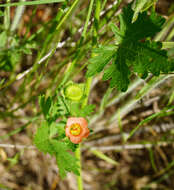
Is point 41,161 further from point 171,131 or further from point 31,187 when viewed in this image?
point 171,131

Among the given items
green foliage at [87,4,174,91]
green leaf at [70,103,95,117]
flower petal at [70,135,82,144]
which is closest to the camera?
green foliage at [87,4,174,91]

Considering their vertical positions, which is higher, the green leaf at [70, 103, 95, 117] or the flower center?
the green leaf at [70, 103, 95, 117]

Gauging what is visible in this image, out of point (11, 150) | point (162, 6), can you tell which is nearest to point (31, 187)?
point (11, 150)

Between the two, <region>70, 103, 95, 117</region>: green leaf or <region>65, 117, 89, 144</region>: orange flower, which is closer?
<region>65, 117, 89, 144</region>: orange flower

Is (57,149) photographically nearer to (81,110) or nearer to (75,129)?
(75,129)

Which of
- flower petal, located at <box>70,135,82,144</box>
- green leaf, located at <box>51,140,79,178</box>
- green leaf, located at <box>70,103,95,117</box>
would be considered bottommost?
green leaf, located at <box>51,140,79,178</box>

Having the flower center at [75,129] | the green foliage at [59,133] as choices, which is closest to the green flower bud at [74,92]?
the green foliage at [59,133]

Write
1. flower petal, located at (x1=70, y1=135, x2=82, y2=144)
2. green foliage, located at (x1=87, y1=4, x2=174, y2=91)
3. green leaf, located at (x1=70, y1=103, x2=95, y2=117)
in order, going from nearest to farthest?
green foliage, located at (x1=87, y1=4, x2=174, y2=91)
flower petal, located at (x1=70, y1=135, x2=82, y2=144)
green leaf, located at (x1=70, y1=103, x2=95, y2=117)

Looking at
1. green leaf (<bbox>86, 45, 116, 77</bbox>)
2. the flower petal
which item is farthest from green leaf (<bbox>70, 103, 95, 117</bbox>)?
green leaf (<bbox>86, 45, 116, 77</bbox>)

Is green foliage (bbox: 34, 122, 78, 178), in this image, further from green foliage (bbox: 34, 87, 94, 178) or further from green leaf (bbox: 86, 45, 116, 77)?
green leaf (bbox: 86, 45, 116, 77)
